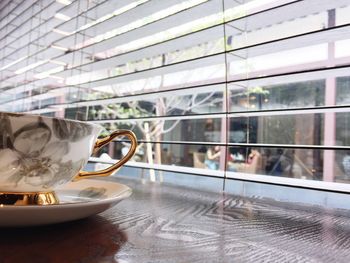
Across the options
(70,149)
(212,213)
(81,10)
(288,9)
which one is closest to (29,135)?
(70,149)

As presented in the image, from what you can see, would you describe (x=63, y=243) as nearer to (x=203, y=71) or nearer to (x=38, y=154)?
(x=38, y=154)

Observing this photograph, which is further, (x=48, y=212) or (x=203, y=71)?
(x=203, y=71)

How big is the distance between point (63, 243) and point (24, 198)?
0.10m

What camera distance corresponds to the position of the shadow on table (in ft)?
0.81

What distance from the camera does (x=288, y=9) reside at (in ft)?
3.17

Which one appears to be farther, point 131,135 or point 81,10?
point 81,10

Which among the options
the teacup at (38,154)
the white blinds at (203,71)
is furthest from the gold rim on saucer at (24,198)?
the white blinds at (203,71)

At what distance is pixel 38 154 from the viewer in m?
0.32

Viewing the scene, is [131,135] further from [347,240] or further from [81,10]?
[81,10]

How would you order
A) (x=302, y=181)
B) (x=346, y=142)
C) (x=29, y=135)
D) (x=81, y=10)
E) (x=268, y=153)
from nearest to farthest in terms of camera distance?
1. (x=29, y=135)
2. (x=302, y=181)
3. (x=81, y=10)
4. (x=346, y=142)
5. (x=268, y=153)

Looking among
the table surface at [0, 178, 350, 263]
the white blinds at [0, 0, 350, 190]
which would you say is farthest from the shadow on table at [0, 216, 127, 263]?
the white blinds at [0, 0, 350, 190]

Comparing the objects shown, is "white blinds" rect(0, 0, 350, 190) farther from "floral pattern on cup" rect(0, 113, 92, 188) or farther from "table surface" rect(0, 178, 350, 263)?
"floral pattern on cup" rect(0, 113, 92, 188)

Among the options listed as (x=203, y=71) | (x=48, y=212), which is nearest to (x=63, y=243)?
(x=48, y=212)

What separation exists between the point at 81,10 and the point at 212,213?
1.58 meters
